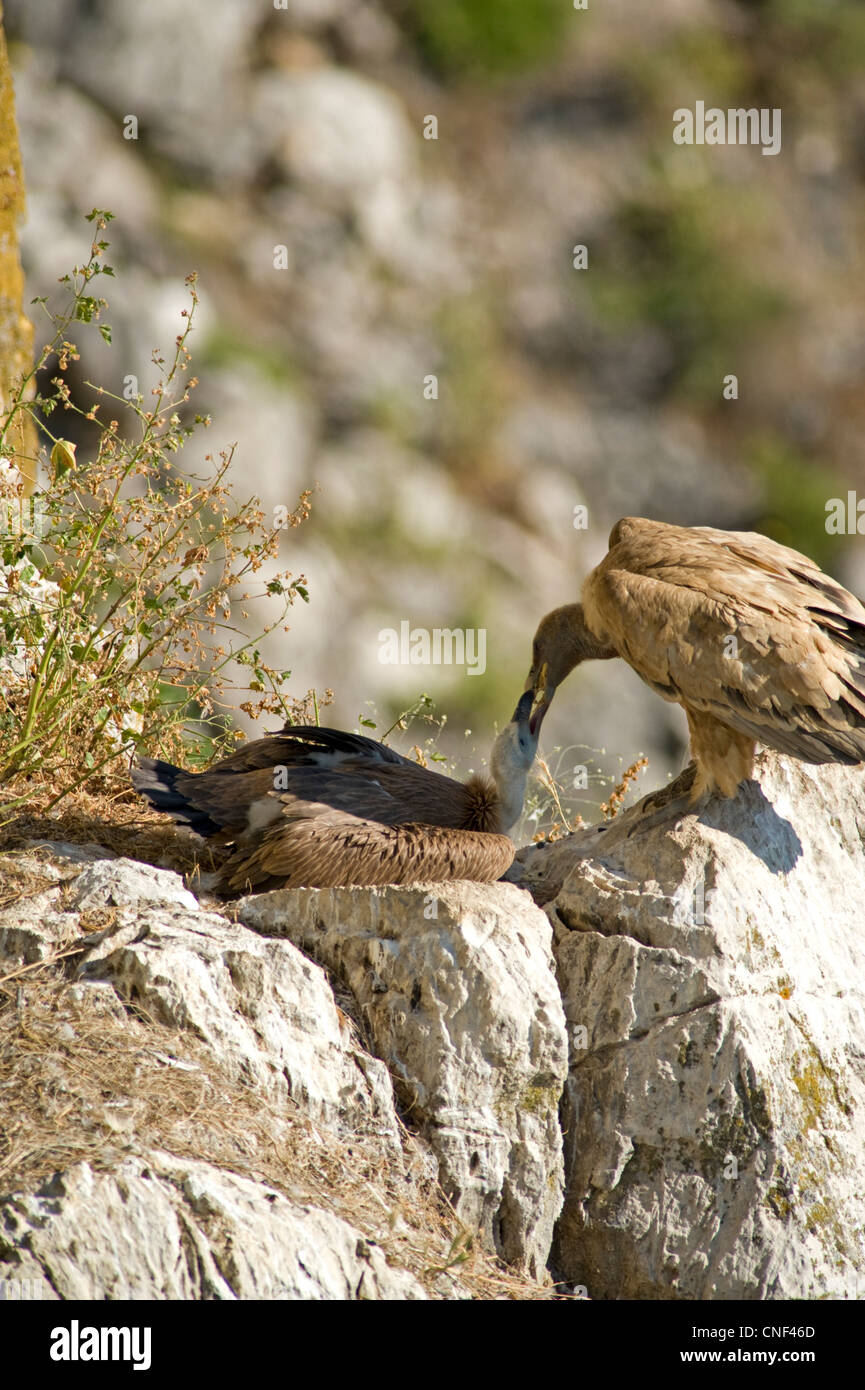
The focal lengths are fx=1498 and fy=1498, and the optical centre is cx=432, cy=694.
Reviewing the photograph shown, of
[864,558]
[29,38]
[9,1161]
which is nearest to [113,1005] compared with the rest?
[9,1161]

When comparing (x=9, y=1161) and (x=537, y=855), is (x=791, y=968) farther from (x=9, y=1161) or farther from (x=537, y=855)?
(x=9, y=1161)

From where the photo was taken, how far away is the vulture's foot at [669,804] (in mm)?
4910

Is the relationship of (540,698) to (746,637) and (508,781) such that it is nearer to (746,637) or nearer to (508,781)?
(508,781)

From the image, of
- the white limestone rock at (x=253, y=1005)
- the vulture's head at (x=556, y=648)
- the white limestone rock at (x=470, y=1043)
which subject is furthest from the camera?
the vulture's head at (x=556, y=648)

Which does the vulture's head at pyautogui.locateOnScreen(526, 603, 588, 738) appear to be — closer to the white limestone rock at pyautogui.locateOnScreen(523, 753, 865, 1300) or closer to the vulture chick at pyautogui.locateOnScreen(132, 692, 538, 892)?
the vulture chick at pyautogui.locateOnScreen(132, 692, 538, 892)

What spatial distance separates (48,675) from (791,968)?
8.54ft

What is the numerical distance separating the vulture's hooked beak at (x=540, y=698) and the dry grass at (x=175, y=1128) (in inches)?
70.9

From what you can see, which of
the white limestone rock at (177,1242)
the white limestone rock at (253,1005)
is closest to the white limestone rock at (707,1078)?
the white limestone rock at (253,1005)

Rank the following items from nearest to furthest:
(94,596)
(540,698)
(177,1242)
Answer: (177,1242) < (94,596) < (540,698)

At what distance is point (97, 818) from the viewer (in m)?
5.31

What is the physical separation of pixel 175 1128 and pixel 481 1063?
0.97 metres

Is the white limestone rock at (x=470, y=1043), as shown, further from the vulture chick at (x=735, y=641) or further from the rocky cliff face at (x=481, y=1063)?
the vulture chick at (x=735, y=641)

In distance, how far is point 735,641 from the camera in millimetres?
4711

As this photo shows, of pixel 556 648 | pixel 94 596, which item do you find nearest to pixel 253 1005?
pixel 94 596
